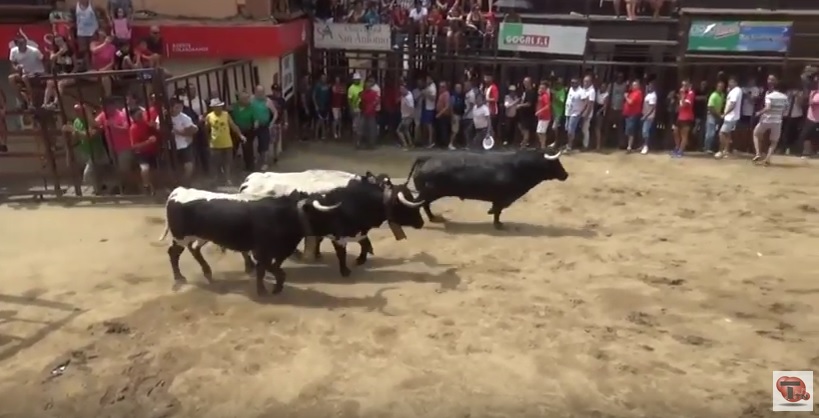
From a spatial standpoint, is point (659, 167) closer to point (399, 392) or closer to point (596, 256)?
point (596, 256)

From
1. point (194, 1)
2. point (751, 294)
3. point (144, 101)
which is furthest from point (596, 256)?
point (194, 1)

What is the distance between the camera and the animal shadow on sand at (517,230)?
35.2ft

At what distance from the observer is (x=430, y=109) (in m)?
16.4

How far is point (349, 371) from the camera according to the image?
673cm

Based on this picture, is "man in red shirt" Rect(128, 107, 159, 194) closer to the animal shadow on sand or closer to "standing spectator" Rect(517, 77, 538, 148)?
the animal shadow on sand

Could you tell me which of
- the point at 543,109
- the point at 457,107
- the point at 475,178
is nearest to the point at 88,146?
the point at 475,178

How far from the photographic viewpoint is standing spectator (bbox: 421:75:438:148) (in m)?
16.4

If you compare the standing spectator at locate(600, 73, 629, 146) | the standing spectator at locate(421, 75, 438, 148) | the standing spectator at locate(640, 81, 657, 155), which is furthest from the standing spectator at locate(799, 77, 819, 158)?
the standing spectator at locate(421, 75, 438, 148)

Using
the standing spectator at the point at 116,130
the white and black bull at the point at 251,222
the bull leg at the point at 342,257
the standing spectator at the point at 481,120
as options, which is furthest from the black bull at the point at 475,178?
the standing spectator at the point at 481,120

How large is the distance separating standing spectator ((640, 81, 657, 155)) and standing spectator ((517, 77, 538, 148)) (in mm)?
2254

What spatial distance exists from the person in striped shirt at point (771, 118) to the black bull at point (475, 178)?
6.35 m

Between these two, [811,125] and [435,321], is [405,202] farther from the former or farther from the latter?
[811,125]

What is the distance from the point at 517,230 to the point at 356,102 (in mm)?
6478

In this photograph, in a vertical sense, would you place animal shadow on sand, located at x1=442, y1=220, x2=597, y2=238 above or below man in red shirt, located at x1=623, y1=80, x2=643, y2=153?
below
